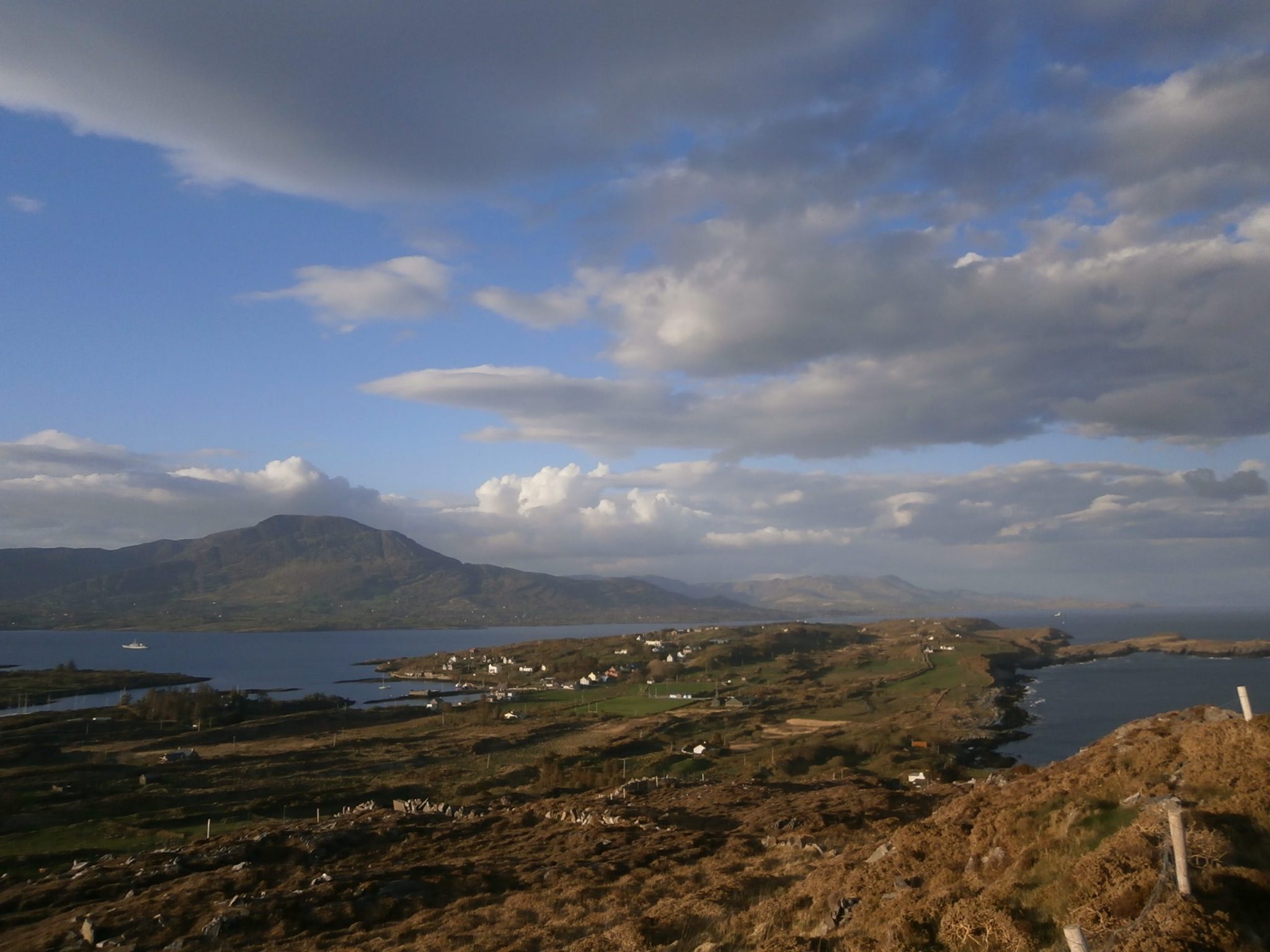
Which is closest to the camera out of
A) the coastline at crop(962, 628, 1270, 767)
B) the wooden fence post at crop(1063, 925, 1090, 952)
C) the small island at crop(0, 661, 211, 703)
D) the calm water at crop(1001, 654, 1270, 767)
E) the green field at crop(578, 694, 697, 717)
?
the wooden fence post at crop(1063, 925, 1090, 952)

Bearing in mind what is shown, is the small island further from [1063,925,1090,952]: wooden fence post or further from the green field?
[1063,925,1090,952]: wooden fence post

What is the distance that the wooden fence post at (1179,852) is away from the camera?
7.75 m

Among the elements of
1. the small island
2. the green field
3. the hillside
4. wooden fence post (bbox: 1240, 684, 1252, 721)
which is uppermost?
wooden fence post (bbox: 1240, 684, 1252, 721)

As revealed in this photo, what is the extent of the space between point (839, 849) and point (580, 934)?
26.0 feet

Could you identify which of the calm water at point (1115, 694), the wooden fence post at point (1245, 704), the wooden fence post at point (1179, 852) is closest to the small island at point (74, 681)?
the calm water at point (1115, 694)

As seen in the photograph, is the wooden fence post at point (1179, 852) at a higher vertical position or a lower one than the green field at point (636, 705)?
higher

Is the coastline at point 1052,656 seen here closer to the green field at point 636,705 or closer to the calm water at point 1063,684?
the calm water at point 1063,684

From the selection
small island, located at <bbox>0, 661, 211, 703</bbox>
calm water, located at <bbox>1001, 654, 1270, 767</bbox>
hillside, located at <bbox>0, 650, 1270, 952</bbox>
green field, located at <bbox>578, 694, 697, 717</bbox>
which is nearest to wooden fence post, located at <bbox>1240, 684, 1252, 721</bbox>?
hillside, located at <bbox>0, 650, 1270, 952</bbox>

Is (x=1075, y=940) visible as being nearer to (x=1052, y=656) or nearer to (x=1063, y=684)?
(x=1063, y=684)

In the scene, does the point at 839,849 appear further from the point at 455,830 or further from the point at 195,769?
the point at 195,769

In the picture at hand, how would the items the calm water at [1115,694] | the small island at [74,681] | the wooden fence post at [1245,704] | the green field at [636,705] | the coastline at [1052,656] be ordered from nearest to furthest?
the wooden fence post at [1245,704], the calm water at [1115,694], the coastline at [1052,656], the green field at [636,705], the small island at [74,681]

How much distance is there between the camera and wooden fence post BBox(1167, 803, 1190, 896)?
775cm

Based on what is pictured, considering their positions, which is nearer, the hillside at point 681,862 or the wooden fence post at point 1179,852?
the wooden fence post at point 1179,852

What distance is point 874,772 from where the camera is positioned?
5475cm
